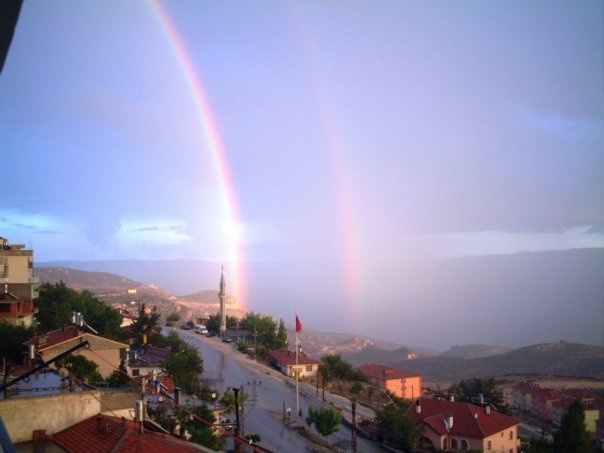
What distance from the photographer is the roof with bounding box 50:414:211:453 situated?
8445 mm

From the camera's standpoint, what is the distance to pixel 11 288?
3159 cm

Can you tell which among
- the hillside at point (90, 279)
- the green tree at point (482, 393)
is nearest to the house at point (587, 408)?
the green tree at point (482, 393)

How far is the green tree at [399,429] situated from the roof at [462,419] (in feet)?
6.68

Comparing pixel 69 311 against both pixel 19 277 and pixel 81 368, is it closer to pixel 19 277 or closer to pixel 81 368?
pixel 19 277

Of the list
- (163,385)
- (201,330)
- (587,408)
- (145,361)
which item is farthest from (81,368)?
(201,330)

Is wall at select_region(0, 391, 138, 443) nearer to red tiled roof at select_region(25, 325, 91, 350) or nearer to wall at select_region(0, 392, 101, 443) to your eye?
wall at select_region(0, 392, 101, 443)

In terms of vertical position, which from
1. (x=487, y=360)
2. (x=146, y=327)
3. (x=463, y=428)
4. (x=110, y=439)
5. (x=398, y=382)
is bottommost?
(x=487, y=360)

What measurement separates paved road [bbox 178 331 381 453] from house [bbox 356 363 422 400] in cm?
1007

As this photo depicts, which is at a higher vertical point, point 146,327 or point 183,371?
point 146,327

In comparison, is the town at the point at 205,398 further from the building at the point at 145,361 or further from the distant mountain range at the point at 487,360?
the distant mountain range at the point at 487,360

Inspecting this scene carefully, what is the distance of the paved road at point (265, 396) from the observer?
22.3m

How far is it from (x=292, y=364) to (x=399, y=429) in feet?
62.6

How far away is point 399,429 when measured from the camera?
81.9ft

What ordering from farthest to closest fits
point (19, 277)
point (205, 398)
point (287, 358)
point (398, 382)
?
point (398, 382) < point (287, 358) < point (19, 277) < point (205, 398)
